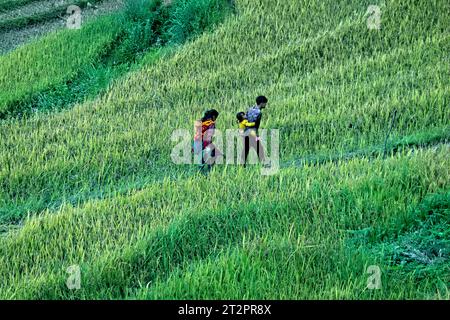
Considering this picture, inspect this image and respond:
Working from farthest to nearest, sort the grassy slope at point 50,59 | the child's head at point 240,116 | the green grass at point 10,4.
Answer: the green grass at point 10,4 < the grassy slope at point 50,59 < the child's head at point 240,116

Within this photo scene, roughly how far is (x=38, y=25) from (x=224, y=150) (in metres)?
4.70

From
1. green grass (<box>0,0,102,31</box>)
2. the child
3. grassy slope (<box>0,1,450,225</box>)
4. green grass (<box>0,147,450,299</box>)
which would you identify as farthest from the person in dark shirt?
green grass (<box>0,0,102,31</box>)

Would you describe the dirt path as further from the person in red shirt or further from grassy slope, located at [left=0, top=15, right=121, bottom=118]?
the person in red shirt

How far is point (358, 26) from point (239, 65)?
1.41m

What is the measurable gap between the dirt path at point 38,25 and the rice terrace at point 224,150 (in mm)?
37

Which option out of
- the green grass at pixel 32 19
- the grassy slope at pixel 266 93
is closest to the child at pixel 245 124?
the grassy slope at pixel 266 93

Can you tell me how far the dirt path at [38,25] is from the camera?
9.95 meters

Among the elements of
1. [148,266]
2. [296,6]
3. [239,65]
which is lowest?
[148,266]

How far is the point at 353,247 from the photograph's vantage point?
198 inches

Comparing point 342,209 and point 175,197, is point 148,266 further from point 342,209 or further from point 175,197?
point 342,209

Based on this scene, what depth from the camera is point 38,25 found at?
10328 millimetres

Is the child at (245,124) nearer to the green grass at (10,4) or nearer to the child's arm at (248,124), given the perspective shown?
the child's arm at (248,124)

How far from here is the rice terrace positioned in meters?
4.91

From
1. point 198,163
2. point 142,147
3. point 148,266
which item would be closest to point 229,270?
point 148,266
